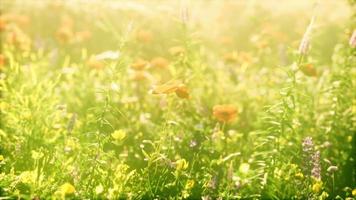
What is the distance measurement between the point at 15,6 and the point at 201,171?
4.78 m

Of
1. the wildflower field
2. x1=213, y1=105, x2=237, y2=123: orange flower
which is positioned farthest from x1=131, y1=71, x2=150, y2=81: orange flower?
x1=213, y1=105, x2=237, y2=123: orange flower

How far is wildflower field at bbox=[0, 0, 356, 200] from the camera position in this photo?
3021mm

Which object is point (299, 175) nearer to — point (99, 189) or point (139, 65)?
point (99, 189)

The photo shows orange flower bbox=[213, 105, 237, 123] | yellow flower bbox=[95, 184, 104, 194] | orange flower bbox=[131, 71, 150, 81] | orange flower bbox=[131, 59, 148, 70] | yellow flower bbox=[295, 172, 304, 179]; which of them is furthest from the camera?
orange flower bbox=[131, 71, 150, 81]

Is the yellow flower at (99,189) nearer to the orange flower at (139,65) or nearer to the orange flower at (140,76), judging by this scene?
the orange flower at (139,65)

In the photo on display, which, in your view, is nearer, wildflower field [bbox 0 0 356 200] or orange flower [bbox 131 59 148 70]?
wildflower field [bbox 0 0 356 200]

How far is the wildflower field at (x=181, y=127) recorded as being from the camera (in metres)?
3.02

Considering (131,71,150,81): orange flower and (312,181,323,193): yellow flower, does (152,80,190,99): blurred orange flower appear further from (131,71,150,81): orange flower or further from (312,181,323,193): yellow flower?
(312,181,323,193): yellow flower

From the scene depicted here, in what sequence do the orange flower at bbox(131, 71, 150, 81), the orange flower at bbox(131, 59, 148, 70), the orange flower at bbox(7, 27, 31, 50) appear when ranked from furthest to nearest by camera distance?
the orange flower at bbox(7, 27, 31, 50)
the orange flower at bbox(131, 71, 150, 81)
the orange flower at bbox(131, 59, 148, 70)

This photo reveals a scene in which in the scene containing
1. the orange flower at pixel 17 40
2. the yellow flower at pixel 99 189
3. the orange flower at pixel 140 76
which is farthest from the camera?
the orange flower at pixel 17 40

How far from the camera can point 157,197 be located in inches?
120

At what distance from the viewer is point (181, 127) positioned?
146 inches

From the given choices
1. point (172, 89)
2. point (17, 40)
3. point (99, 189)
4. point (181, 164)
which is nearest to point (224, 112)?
point (172, 89)

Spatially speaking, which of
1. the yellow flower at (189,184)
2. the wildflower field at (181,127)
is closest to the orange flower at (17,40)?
the wildflower field at (181,127)
